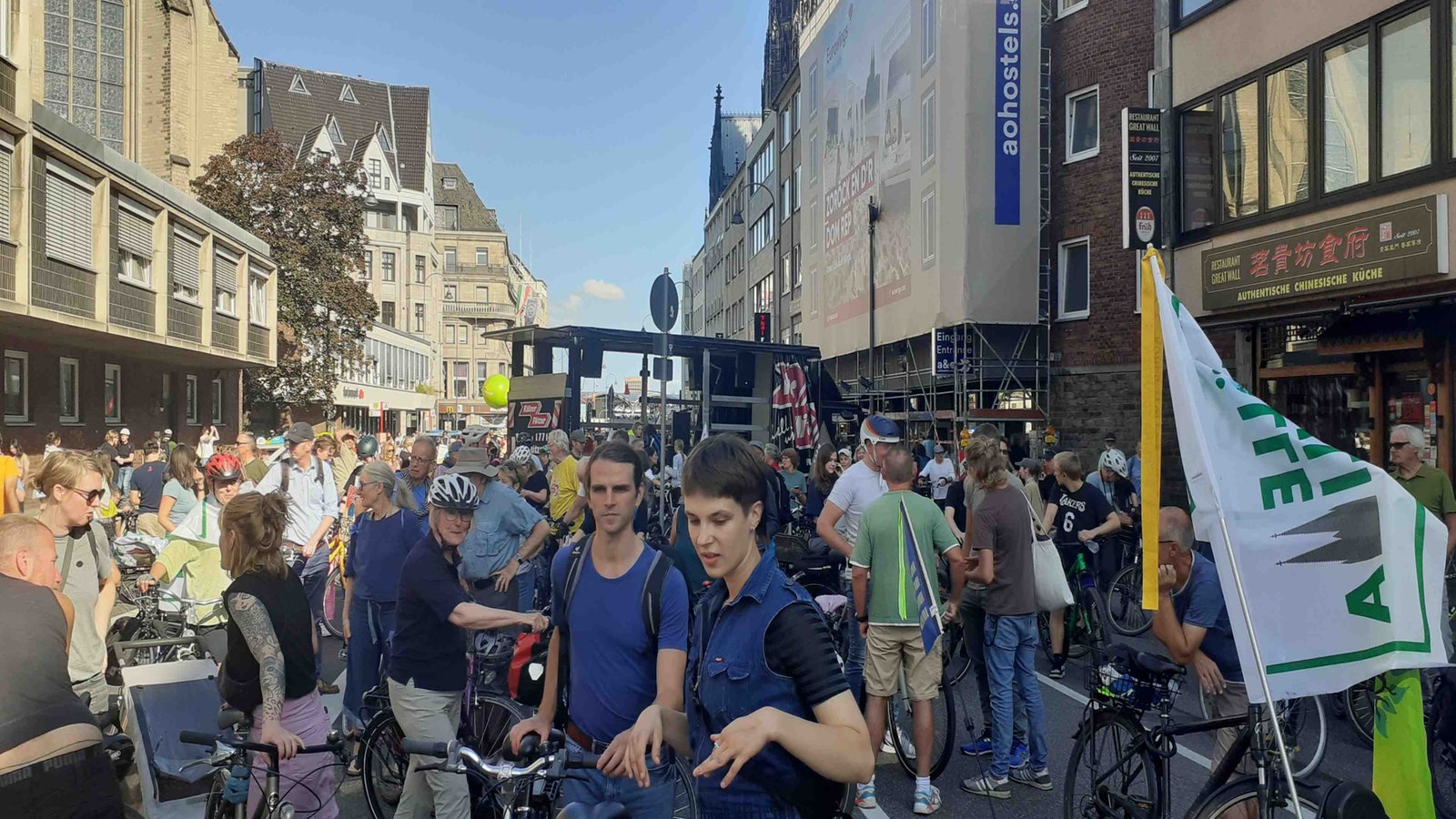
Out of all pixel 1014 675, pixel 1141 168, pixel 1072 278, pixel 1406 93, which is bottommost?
pixel 1014 675

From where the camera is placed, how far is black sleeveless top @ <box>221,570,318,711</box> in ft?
13.6

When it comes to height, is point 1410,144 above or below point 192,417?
above

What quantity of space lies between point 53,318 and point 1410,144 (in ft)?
66.3

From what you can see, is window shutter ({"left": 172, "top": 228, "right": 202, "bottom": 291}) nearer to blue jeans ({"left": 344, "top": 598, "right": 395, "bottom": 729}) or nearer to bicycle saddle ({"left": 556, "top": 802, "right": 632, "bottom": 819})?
blue jeans ({"left": 344, "top": 598, "right": 395, "bottom": 729})

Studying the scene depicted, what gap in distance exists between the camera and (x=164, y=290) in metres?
22.8

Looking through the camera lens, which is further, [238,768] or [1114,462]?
[1114,462]

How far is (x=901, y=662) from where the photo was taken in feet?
18.8

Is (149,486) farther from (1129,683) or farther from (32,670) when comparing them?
(1129,683)

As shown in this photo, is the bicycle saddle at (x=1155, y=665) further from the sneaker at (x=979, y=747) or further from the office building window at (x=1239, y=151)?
the office building window at (x=1239, y=151)

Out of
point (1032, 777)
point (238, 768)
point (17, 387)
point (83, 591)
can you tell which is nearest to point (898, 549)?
point (1032, 777)

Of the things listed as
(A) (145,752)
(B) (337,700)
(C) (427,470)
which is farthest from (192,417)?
(A) (145,752)

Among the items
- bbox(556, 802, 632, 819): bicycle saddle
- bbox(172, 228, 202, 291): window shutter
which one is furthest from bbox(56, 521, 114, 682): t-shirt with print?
bbox(172, 228, 202, 291): window shutter

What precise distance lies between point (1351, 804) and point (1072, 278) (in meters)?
22.4

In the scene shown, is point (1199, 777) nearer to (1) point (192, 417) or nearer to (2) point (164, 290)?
(2) point (164, 290)
